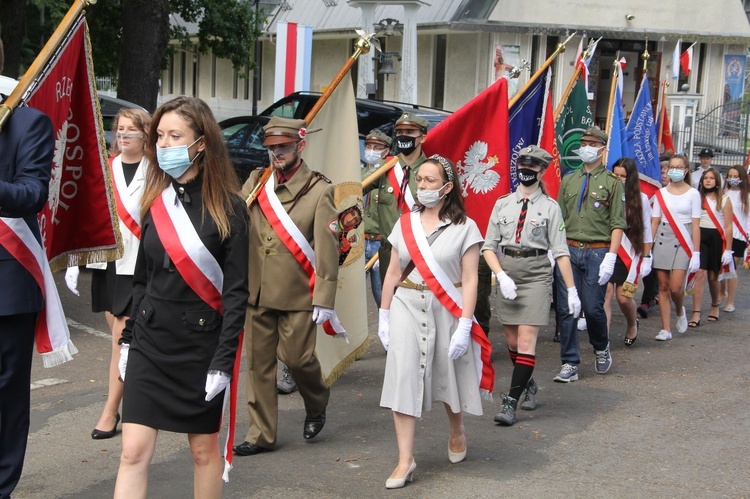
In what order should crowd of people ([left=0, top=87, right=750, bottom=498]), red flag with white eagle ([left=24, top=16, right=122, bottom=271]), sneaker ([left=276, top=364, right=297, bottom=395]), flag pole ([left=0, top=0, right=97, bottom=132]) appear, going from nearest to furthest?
crowd of people ([left=0, top=87, right=750, bottom=498])
flag pole ([left=0, top=0, right=97, bottom=132])
red flag with white eagle ([left=24, top=16, right=122, bottom=271])
sneaker ([left=276, top=364, right=297, bottom=395])

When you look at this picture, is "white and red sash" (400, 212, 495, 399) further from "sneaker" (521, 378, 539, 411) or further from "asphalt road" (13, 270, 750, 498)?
"sneaker" (521, 378, 539, 411)

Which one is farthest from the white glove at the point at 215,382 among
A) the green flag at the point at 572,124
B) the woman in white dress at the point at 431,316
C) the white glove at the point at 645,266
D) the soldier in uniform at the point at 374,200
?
the green flag at the point at 572,124

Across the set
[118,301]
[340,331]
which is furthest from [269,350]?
[118,301]

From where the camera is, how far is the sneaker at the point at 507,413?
7.02m

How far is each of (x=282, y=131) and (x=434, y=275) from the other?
1.23 meters

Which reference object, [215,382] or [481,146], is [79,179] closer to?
[215,382]

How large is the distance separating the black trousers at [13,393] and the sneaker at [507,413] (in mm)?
3335

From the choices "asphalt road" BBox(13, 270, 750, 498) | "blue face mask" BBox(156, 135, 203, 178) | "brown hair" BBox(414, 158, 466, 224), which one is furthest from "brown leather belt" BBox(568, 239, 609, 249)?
"blue face mask" BBox(156, 135, 203, 178)

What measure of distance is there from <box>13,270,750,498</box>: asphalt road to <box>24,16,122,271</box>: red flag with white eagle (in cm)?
127

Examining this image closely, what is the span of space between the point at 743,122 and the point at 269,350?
2460cm

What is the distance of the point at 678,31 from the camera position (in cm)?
3328

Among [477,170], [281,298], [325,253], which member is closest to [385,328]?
[325,253]

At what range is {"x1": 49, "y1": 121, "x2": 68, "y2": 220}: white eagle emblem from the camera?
5.27 m

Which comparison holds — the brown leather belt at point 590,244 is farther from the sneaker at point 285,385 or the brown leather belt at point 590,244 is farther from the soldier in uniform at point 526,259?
the sneaker at point 285,385
